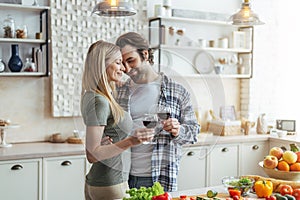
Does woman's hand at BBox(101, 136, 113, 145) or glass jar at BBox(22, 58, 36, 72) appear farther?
glass jar at BBox(22, 58, 36, 72)

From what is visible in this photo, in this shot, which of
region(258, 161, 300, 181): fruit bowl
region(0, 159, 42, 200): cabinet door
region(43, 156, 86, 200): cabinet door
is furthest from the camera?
region(43, 156, 86, 200): cabinet door

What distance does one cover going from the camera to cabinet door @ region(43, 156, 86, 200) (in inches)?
142

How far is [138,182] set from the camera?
8.58 ft

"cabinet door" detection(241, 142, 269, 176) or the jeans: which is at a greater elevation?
the jeans

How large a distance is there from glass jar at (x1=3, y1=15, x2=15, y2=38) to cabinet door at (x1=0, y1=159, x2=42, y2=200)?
115 centimetres

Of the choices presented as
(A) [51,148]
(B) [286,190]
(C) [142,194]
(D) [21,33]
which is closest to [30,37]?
(D) [21,33]

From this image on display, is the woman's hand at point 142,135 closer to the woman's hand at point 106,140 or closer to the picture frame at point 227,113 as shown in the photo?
the woman's hand at point 106,140

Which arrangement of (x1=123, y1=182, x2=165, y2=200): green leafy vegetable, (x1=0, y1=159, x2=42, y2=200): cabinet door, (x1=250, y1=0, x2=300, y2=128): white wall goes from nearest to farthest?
(x1=123, y1=182, x2=165, y2=200): green leafy vegetable < (x1=0, y1=159, x2=42, y2=200): cabinet door < (x1=250, y1=0, x2=300, y2=128): white wall

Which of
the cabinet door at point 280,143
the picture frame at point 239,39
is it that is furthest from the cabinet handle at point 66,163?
the picture frame at point 239,39

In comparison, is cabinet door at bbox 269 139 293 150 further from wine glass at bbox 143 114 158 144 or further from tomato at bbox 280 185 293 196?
wine glass at bbox 143 114 158 144

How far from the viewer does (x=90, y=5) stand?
4266mm

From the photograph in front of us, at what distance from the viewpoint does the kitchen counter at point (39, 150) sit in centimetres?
346

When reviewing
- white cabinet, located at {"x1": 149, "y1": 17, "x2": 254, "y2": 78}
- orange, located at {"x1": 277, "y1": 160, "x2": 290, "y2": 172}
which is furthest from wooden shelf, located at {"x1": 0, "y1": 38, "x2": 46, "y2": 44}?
orange, located at {"x1": 277, "y1": 160, "x2": 290, "y2": 172}

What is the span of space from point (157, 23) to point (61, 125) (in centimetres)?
141
